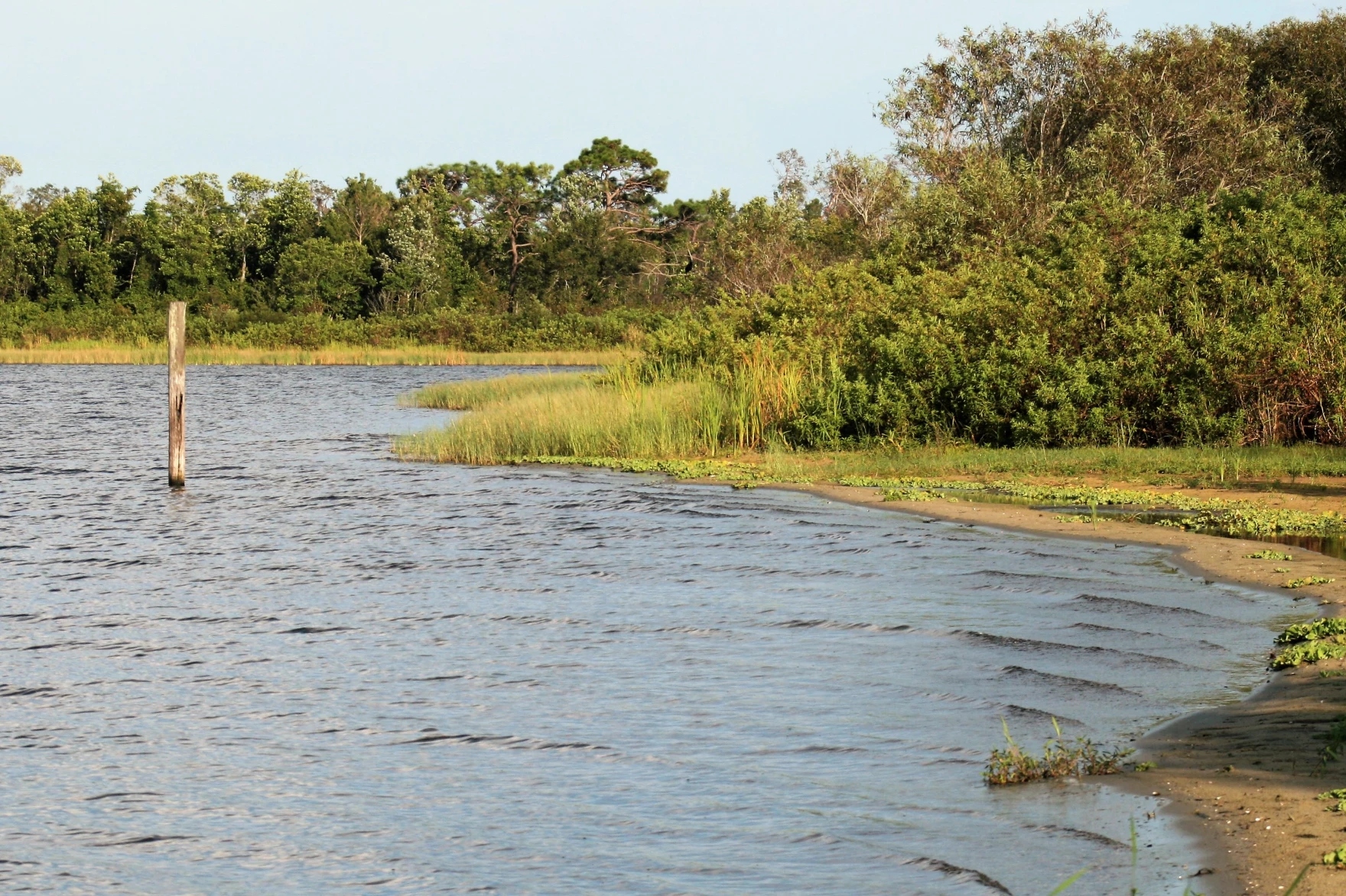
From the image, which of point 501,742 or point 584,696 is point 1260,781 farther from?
point 584,696

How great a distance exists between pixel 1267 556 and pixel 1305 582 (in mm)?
1413

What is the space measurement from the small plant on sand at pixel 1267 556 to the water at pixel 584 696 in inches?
44.4

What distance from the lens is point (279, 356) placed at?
A: 242 feet

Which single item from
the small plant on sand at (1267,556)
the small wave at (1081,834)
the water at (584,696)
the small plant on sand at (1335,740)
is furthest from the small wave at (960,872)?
the small plant on sand at (1267,556)

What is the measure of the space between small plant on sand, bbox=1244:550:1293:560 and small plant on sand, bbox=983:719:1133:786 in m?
6.84

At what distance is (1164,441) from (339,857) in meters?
19.2

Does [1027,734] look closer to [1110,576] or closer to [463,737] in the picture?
[463,737]

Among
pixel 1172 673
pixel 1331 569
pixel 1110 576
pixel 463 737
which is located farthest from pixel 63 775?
pixel 1331 569

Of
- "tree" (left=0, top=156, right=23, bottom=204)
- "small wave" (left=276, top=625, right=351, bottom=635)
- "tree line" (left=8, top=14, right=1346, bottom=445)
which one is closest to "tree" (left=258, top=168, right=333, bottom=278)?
"tree line" (left=8, top=14, right=1346, bottom=445)

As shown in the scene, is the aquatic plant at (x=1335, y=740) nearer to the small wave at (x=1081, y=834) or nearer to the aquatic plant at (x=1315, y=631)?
the small wave at (x=1081, y=834)

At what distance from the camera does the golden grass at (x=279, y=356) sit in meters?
72.4

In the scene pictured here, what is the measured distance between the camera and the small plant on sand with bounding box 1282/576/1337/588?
12.9 meters

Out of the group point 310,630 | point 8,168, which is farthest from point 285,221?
point 310,630

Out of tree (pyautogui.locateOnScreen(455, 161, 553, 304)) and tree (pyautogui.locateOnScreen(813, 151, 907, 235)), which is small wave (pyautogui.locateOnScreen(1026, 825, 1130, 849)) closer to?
tree (pyautogui.locateOnScreen(813, 151, 907, 235))
